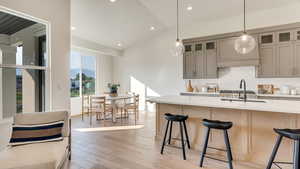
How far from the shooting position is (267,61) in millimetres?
4578

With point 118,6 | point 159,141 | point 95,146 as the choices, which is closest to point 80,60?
point 118,6

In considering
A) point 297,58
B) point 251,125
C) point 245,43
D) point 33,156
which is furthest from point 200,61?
point 33,156

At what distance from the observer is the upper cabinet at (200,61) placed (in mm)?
5383

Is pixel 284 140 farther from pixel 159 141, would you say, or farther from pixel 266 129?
pixel 159 141

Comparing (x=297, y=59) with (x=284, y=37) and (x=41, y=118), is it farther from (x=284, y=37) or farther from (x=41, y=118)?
(x=41, y=118)

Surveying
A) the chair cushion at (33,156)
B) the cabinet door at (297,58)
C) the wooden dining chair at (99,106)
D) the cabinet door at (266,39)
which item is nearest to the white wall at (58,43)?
the chair cushion at (33,156)

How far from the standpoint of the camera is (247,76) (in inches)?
202

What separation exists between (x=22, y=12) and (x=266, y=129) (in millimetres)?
4306

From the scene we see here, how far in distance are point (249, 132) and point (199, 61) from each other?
320 centimetres

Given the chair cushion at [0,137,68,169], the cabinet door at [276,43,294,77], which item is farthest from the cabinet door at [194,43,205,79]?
the chair cushion at [0,137,68,169]

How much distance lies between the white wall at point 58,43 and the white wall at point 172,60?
3775 mm

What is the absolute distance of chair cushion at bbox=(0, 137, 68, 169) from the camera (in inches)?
74.7

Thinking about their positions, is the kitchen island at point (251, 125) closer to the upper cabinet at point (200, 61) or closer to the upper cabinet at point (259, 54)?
the upper cabinet at point (259, 54)

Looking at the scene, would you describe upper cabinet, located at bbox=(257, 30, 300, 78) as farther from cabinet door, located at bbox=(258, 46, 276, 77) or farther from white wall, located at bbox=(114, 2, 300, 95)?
white wall, located at bbox=(114, 2, 300, 95)
